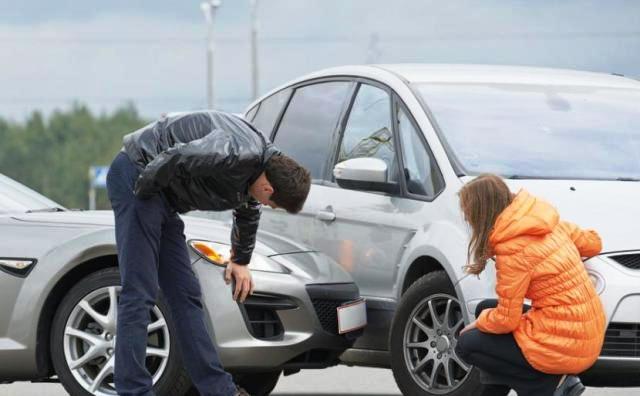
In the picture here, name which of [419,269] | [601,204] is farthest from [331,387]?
[601,204]

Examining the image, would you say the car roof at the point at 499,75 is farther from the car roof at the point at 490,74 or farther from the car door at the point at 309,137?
the car door at the point at 309,137

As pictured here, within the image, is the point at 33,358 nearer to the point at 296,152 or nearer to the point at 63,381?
the point at 63,381

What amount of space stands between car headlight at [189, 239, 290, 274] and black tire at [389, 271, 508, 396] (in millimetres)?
620

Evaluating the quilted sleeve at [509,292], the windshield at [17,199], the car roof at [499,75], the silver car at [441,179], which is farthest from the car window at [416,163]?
the windshield at [17,199]

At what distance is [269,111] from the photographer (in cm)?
912

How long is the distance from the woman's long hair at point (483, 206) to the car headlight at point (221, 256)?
1480mm

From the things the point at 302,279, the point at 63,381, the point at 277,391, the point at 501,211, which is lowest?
the point at 277,391

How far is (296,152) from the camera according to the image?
336 inches

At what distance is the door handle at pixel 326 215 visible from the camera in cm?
777

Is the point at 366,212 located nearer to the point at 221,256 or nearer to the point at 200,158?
the point at 221,256

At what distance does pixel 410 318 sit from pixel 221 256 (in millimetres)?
963

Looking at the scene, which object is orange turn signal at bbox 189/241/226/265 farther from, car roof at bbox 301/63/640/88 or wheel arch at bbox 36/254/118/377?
car roof at bbox 301/63/640/88

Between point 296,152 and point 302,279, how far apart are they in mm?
1610

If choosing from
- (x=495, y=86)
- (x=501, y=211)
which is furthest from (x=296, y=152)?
(x=501, y=211)
